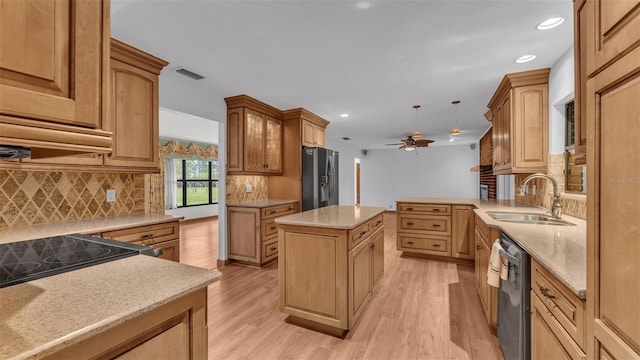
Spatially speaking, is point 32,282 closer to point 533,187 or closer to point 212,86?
point 212,86

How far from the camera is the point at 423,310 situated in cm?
249

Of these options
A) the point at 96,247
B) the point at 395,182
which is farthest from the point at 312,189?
the point at 395,182

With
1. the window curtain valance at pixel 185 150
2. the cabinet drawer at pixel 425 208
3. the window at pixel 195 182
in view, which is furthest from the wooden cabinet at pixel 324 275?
the window at pixel 195 182

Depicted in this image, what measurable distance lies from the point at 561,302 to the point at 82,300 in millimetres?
1674

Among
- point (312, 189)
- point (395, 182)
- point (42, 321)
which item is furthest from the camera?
point (395, 182)

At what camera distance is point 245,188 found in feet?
13.7

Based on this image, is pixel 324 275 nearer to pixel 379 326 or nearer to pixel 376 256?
pixel 379 326

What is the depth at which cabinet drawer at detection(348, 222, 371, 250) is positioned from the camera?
2.02 m

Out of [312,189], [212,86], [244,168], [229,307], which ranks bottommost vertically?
[229,307]

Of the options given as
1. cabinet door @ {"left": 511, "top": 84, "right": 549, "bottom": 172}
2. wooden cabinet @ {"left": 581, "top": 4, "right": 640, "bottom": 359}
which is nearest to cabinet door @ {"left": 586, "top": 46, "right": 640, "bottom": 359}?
wooden cabinet @ {"left": 581, "top": 4, "right": 640, "bottom": 359}

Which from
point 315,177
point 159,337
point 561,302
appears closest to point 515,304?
point 561,302

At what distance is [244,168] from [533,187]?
3.64m

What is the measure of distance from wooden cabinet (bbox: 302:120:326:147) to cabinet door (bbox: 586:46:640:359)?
12.7 ft

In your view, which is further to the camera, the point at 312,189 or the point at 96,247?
the point at 312,189
